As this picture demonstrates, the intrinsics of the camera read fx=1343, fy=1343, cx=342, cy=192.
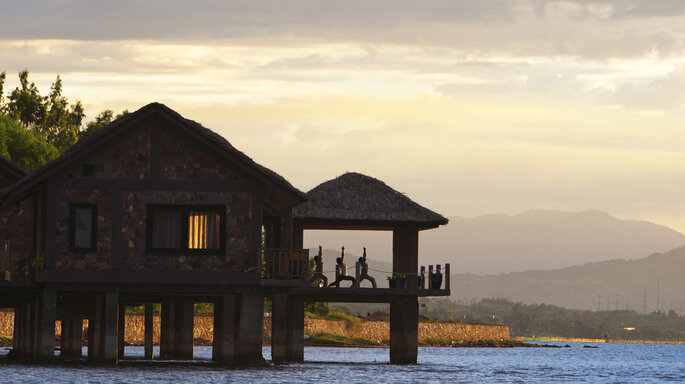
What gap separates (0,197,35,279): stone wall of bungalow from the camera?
47969 millimetres

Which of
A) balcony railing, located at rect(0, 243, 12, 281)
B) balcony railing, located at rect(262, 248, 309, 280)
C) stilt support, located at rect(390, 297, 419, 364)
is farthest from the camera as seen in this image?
stilt support, located at rect(390, 297, 419, 364)

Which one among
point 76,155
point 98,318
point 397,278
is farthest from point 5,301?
point 397,278

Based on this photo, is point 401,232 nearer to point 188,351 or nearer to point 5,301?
point 188,351

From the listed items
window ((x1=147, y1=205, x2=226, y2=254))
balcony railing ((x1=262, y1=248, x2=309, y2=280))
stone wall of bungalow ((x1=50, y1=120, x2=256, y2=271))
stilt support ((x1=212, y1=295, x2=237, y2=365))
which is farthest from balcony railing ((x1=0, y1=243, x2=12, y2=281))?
balcony railing ((x1=262, y1=248, x2=309, y2=280))

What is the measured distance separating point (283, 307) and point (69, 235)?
11674mm

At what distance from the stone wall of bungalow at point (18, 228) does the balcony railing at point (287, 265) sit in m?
8.91

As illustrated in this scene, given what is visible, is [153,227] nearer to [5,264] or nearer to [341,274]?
[5,264]

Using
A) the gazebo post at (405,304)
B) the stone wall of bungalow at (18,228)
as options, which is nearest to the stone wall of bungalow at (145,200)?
the stone wall of bungalow at (18,228)

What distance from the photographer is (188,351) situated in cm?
5884

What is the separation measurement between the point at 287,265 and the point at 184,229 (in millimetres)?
3714

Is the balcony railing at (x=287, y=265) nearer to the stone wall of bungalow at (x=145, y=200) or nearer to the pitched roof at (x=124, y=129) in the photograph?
the stone wall of bungalow at (x=145, y=200)

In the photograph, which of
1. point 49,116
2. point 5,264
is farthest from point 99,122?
point 5,264

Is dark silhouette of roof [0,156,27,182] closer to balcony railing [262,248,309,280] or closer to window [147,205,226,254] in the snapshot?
window [147,205,226,254]

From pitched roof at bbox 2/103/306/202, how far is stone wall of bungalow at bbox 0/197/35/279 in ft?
13.3
